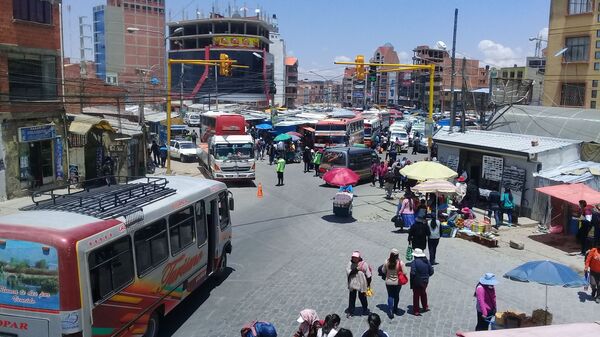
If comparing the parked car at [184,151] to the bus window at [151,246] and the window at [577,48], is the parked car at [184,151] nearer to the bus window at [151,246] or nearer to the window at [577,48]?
the window at [577,48]

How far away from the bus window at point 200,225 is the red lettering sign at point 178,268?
1.38 ft

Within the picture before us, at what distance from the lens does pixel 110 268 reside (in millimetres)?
8406

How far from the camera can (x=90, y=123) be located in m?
26.3

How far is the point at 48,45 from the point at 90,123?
169 inches

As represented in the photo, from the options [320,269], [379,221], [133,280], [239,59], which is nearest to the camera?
[133,280]

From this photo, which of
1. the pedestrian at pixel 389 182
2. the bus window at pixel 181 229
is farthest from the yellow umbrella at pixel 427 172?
the bus window at pixel 181 229

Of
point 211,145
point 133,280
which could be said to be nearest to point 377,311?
point 133,280

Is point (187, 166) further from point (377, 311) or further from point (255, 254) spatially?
point (377, 311)

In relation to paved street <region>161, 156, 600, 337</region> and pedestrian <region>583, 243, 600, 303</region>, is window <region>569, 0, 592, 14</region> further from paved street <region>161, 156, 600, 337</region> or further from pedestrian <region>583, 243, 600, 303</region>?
pedestrian <region>583, 243, 600, 303</region>

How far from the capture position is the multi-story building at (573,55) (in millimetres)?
37562

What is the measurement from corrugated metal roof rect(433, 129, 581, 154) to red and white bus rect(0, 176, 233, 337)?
1429 cm

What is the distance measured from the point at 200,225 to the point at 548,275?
6.92 m

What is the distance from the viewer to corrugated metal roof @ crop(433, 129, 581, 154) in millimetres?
21047

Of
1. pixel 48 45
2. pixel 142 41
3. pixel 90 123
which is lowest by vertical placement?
pixel 90 123
